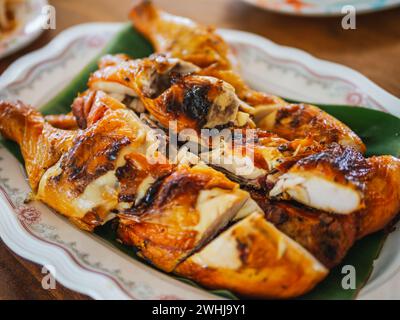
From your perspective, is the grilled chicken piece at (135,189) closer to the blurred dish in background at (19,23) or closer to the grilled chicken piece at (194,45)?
the grilled chicken piece at (194,45)

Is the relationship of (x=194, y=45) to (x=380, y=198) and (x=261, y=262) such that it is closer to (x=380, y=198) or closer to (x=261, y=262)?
(x=380, y=198)

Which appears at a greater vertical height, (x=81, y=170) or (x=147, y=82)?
(x=147, y=82)

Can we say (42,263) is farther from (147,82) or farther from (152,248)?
(147,82)

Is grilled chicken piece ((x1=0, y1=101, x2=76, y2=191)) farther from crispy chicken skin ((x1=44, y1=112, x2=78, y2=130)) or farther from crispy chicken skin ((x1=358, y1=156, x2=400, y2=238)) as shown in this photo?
crispy chicken skin ((x1=358, y1=156, x2=400, y2=238))

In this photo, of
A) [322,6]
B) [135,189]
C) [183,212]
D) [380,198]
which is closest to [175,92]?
[135,189]

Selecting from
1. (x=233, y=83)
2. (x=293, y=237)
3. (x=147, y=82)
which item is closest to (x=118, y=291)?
(x=293, y=237)

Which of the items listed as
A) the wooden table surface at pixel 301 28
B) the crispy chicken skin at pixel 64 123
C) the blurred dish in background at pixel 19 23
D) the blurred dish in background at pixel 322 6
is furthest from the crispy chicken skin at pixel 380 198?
the blurred dish in background at pixel 19 23
